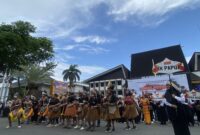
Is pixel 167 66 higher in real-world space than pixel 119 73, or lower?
lower

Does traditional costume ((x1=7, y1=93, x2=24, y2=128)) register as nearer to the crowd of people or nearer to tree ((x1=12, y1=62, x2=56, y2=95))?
the crowd of people

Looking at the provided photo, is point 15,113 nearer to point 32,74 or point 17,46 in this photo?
point 17,46

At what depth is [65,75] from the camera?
3275 inches

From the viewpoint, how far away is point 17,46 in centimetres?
3044

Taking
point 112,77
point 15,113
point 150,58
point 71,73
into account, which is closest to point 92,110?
point 15,113

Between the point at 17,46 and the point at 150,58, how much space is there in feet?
61.7

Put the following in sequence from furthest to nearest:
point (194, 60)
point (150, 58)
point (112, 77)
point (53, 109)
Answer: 1. point (112, 77)
2. point (150, 58)
3. point (194, 60)
4. point (53, 109)

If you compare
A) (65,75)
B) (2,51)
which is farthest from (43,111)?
(65,75)

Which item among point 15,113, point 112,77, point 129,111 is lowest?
point 129,111

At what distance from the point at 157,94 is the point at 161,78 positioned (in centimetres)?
155

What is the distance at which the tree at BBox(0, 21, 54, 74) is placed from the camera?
29.5 m

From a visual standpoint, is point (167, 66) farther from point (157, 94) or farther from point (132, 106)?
point (132, 106)

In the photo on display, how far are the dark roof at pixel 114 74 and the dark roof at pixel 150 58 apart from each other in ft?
20.9

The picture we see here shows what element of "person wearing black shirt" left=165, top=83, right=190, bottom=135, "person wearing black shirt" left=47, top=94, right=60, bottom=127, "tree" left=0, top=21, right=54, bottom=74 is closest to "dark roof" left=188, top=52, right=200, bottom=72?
"tree" left=0, top=21, right=54, bottom=74
